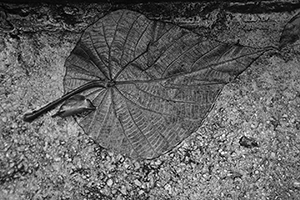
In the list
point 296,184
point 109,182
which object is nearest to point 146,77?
point 109,182

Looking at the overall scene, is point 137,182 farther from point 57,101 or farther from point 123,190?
point 57,101

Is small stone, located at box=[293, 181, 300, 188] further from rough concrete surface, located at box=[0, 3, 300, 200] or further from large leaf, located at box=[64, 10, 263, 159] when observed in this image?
large leaf, located at box=[64, 10, 263, 159]

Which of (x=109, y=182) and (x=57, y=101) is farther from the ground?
(x=57, y=101)

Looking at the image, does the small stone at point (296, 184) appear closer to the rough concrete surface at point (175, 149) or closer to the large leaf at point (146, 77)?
the rough concrete surface at point (175, 149)

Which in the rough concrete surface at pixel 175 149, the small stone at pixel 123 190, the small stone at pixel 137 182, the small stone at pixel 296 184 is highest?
the rough concrete surface at pixel 175 149

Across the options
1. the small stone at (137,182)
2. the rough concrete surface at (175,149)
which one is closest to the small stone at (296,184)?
the rough concrete surface at (175,149)

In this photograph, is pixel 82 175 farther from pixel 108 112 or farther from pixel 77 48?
pixel 77 48

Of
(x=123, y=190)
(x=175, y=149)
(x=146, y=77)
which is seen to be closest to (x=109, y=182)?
(x=123, y=190)

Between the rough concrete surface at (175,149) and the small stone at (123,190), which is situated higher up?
the rough concrete surface at (175,149)
